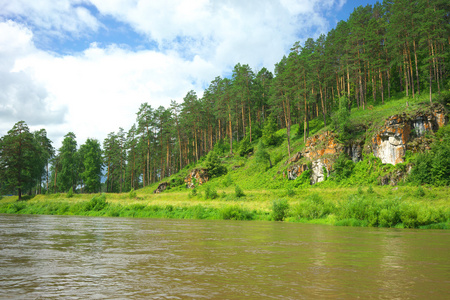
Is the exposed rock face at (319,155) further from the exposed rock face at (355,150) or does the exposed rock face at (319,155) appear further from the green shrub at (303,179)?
the exposed rock face at (355,150)

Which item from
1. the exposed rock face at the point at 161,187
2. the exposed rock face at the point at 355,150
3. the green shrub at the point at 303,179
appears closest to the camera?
the exposed rock face at the point at 355,150

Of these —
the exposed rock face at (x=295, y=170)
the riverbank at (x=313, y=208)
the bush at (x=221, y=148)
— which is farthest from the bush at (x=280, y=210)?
the bush at (x=221, y=148)

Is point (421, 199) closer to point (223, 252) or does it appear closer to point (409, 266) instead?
point (409, 266)

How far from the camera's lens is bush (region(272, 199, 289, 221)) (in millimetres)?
26055

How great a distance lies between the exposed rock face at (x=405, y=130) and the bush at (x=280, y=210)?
72.0 ft

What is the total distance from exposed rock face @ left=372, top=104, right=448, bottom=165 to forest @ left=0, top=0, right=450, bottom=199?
15.4 ft

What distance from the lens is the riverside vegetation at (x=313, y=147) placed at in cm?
3067

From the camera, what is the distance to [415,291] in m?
5.26

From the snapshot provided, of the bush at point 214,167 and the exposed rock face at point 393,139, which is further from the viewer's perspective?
the bush at point 214,167

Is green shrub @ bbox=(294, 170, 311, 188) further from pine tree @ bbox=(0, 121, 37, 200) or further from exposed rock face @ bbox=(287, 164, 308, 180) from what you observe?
pine tree @ bbox=(0, 121, 37, 200)

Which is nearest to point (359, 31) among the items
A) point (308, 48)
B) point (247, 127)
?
point (308, 48)

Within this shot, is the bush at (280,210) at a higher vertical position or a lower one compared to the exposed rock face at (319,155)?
lower

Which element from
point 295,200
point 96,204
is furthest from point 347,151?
point 96,204

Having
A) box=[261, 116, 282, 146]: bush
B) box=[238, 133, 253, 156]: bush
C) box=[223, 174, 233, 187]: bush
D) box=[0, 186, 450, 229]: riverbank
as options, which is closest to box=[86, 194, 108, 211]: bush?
box=[0, 186, 450, 229]: riverbank
